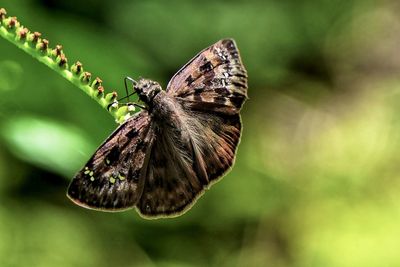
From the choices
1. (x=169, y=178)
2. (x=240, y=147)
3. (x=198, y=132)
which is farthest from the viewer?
(x=240, y=147)

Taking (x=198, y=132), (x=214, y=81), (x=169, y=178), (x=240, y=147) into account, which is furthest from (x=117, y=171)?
(x=240, y=147)

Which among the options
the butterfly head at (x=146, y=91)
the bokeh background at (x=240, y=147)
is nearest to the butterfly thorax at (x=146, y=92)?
the butterfly head at (x=146, y=91)

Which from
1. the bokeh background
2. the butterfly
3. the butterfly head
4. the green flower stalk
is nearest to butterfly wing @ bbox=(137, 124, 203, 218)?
the butterfly

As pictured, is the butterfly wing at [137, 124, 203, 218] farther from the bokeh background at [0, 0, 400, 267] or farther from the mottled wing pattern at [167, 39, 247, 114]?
the bokeh background at [0, 0, 400, 267]

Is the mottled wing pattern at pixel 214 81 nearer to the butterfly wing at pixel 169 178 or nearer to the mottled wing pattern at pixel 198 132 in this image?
the mottled wing pattern at pixel 198 132

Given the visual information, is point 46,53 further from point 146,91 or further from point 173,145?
point 173,145

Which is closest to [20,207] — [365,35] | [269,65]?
[269,65]
